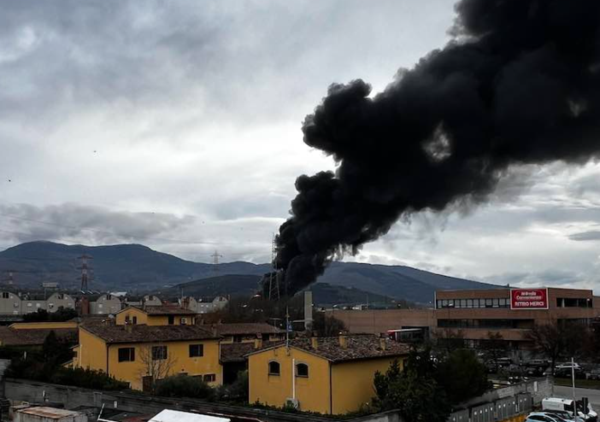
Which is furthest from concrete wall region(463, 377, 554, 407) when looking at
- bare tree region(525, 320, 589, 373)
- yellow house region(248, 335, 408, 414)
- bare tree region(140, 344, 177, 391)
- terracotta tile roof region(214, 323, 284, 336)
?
terracotta tile roof region(214, 323, 284, 336)

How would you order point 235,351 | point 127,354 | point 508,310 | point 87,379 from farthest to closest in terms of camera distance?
1. point 508,310
2. point 235,351
3. point 127,354
4. point 87,379

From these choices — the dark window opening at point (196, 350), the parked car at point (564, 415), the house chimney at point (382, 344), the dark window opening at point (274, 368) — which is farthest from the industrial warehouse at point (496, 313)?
the dark window opening at point (274, 368)

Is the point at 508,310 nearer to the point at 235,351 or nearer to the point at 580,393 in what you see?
the point at 580,393

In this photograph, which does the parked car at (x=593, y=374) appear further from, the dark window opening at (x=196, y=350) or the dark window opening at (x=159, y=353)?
the dark window opening at (x=159, y=353)

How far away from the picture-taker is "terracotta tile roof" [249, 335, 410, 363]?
2909 cm

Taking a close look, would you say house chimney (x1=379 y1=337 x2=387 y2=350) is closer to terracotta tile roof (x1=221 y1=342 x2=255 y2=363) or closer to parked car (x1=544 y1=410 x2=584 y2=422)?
parked car (x1=544 y1=410 x2=584 y2=422)

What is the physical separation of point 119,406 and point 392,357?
1365 cm

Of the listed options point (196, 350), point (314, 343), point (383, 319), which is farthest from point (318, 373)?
point (383, 319)

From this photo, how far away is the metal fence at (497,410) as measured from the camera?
29.6m

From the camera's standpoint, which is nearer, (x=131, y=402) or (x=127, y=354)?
(x=131, y=402)

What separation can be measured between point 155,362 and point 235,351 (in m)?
7.65

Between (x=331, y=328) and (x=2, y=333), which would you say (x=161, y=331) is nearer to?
(x=2, y=333)

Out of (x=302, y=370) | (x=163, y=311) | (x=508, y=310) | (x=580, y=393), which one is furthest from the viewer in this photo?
(x=508, y=310)

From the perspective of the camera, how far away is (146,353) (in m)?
37.6
